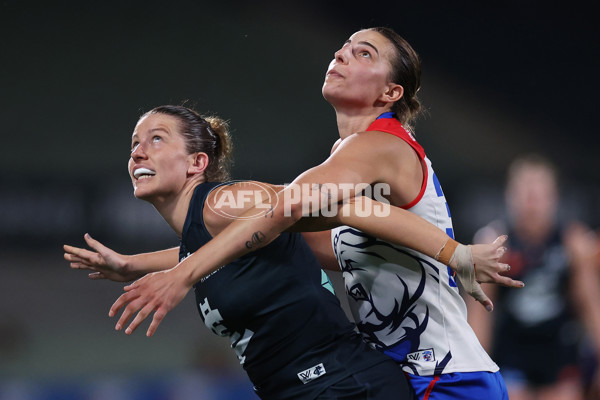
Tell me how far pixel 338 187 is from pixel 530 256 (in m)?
2.53

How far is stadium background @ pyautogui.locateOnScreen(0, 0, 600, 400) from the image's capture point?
587 cm

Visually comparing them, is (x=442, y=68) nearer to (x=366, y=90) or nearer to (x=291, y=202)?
(x=366, y=90)

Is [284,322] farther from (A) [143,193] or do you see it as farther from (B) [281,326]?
(A) [143,193]

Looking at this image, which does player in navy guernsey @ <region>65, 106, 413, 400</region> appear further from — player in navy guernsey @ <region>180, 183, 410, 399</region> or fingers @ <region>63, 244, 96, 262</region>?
fingers @ <region>63, 244, 96, 262</region>

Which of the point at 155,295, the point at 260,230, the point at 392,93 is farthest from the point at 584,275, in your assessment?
the point at 155,295

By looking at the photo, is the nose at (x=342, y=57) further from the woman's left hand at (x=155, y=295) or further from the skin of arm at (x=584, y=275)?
the skin of arm at (x=584, y=275)

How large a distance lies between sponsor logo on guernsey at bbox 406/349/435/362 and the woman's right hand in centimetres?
94

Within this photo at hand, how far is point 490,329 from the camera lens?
412 centimetres

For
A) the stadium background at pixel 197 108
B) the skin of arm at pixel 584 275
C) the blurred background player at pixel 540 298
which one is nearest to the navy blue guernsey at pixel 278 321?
the blurred background player at pixel 540 298

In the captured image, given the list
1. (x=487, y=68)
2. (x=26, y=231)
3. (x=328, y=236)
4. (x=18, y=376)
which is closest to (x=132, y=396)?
(x=18, y=376)

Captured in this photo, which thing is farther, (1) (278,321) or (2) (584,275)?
(2) (584,275)

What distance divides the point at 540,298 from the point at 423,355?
229cm

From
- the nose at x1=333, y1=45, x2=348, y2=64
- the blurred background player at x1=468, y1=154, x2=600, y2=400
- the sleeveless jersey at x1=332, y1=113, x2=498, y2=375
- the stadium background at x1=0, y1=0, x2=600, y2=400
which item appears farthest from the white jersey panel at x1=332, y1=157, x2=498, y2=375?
the stadium background at x1=0, y1=0, x2=600, y2=400

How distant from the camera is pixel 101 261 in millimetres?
2195
